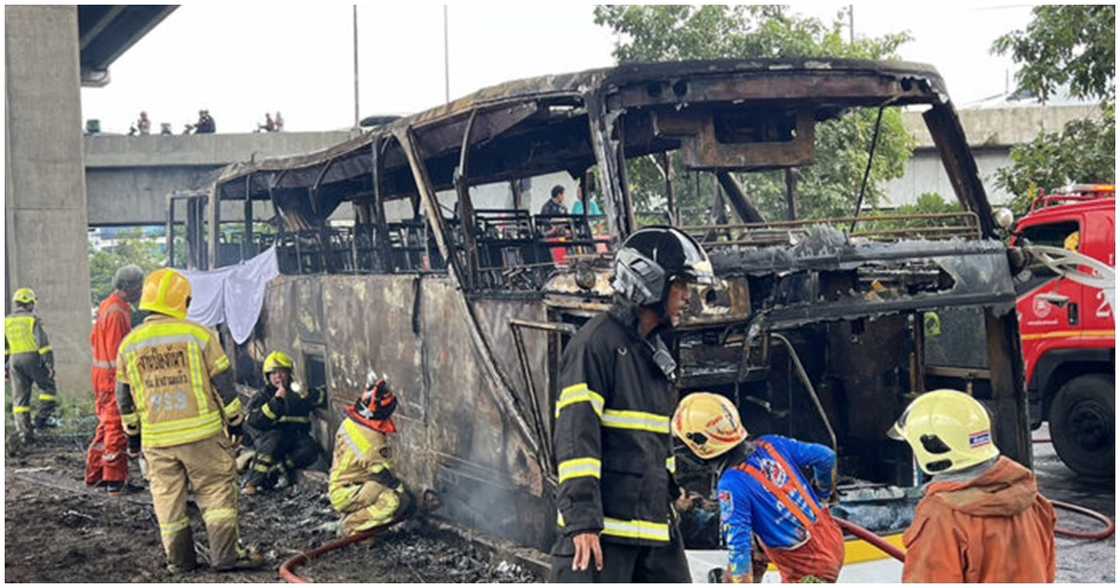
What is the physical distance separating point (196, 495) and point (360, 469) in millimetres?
980

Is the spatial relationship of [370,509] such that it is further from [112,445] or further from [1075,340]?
[1075,340]

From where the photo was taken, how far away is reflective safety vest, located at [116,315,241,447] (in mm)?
6727

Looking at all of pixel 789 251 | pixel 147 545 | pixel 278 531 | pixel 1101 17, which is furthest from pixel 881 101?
pixel 1101 17

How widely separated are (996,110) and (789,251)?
20025 mm

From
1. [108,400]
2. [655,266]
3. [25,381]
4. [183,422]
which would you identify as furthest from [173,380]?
[25,381]

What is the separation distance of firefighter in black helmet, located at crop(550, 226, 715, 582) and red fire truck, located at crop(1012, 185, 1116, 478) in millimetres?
5694

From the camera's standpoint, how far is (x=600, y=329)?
420 cm

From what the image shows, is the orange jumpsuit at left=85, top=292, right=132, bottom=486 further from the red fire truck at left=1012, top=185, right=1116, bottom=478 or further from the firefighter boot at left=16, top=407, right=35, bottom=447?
the red fire truck at left=1012, top=185, right=1116, bottom=478

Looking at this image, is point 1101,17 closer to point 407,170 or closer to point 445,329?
point 407,170

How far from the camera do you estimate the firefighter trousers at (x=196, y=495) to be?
6742mm

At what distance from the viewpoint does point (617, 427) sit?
13.6 ft

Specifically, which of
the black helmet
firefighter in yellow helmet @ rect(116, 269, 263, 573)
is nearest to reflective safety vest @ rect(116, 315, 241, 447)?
firefighter in yellow helmet @ rect(116, 269, 263, 573)

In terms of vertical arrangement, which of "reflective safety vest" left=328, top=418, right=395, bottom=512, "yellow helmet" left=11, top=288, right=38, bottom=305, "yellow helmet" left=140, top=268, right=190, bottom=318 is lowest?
"reflective safety vest" left=328, top=418, right=395, bottom=512

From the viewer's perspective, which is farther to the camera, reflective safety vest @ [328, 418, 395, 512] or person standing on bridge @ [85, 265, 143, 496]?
person standing on bridge @ [85, 265, 143, 496]
